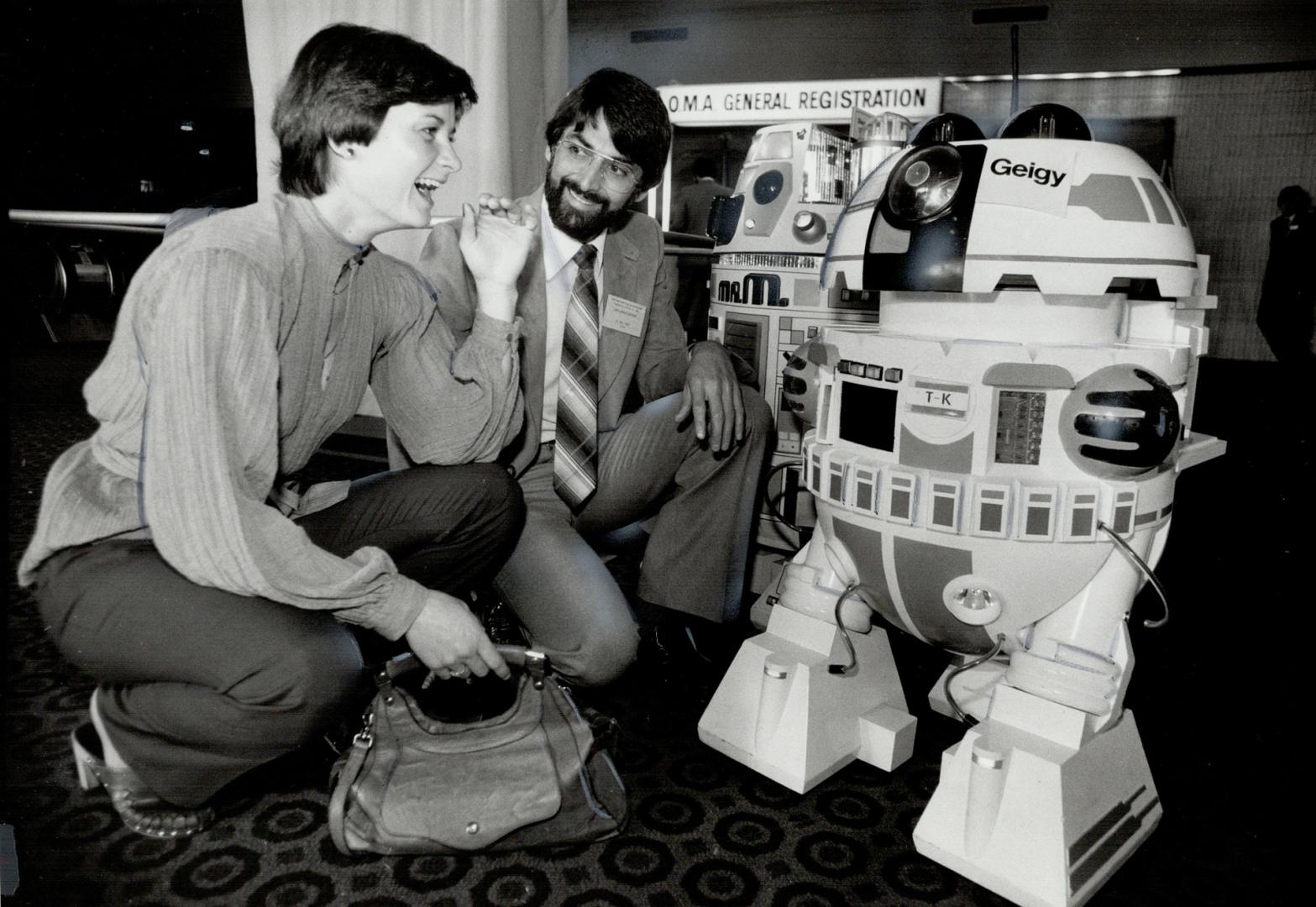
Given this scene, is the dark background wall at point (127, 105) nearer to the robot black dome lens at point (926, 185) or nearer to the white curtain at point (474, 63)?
the white curtain at point (474, 63)

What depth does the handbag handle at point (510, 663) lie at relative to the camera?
1064 millimetres

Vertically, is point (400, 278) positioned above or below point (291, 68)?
below

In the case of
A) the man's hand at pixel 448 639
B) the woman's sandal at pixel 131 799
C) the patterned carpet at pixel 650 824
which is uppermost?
the man's hand at pixel 448 639

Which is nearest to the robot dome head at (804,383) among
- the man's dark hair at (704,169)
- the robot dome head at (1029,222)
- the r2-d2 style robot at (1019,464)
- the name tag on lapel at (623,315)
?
the r2-d2 style robot at (1019,464)

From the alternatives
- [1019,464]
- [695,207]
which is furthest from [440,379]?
[695,207]

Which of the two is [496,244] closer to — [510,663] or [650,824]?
[510,663]

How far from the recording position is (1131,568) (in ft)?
3.63

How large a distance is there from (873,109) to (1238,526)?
2.47m

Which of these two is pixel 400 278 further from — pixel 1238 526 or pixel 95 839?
pixel 1238 526

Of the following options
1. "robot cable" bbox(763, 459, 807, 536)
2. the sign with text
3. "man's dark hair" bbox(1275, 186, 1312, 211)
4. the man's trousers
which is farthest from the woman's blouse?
"man's dark hair" bbox(1275, 186, 1312, 211)

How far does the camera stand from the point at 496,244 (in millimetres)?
1160

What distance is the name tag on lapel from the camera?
151 centimetres

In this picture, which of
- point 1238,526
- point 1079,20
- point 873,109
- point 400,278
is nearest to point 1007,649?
point 400,278

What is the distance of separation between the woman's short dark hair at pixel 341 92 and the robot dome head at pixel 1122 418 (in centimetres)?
81
